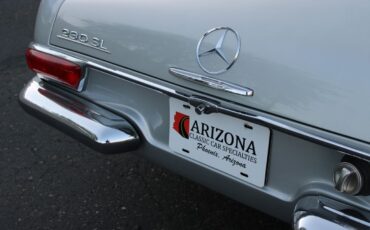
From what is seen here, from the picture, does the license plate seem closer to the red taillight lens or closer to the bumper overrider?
the bumper overrider

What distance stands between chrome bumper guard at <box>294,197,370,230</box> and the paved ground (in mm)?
989

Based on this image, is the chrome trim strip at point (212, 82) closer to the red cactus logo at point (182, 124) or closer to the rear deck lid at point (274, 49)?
the rear deck lid at point (274, 49)

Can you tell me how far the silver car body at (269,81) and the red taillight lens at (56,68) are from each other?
0.05 metres

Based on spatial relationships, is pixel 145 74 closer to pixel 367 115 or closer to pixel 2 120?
pixel 367 115

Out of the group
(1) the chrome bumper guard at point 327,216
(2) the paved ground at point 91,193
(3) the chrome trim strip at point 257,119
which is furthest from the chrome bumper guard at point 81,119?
(1) the chrome bumper guard at point 327,216

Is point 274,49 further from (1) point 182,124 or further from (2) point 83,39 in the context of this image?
(2) point 83,39

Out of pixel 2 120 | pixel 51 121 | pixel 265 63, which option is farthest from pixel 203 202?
pixel 2 120

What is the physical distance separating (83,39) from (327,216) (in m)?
1.21

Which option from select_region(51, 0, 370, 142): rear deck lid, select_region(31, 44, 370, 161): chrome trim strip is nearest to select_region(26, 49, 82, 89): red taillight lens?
select_region(31, 44, 370, 161): chrome trim strip

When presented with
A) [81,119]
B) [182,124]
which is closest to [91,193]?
[81,119]

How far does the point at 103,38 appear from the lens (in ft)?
7.39

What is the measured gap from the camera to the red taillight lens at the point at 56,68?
2371 mm

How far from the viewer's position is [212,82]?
1.90m

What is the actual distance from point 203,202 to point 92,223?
58 cm
